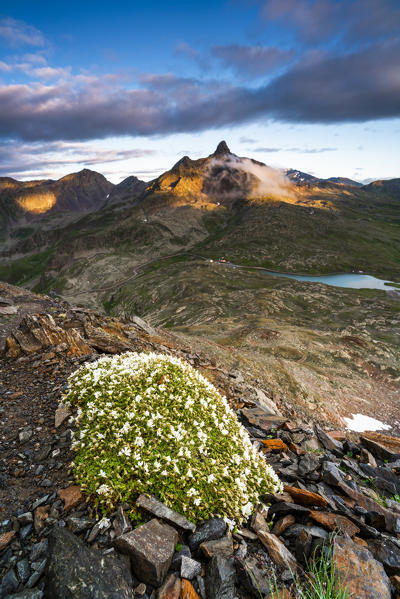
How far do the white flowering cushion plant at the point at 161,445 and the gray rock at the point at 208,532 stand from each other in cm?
18

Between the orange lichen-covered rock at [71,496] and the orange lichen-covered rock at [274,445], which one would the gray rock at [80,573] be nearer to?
the orange lichen-covered rock at [71,496]

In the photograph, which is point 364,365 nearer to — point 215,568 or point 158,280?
point 215,568

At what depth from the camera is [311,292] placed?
14275cm

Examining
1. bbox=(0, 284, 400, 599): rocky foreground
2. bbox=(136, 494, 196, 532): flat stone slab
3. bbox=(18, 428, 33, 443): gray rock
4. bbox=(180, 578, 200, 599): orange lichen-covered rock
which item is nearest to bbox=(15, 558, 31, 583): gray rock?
bbox=(0, 284, 400, 599): rocky foreground

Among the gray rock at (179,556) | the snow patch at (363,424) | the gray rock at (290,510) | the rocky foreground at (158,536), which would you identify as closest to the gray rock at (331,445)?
the rocky foreground at (158,536)

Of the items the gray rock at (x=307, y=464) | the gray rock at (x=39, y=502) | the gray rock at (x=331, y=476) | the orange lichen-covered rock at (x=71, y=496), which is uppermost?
the orange lichen-covered rock at (x=71, y=496)

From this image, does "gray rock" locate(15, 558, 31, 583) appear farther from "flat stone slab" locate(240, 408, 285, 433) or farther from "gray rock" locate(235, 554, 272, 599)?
"flat stone slab" locate(240, 408, 285, 433)

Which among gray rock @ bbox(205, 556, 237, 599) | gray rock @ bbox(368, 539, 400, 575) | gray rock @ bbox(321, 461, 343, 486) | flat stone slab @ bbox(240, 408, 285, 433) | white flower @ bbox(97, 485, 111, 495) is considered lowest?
flat stone slab @ bbox(240, 408, 285, 433)

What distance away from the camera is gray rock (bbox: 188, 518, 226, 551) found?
6.14 meters

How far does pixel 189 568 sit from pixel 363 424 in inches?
1362

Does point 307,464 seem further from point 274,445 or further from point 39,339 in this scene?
point 39,339

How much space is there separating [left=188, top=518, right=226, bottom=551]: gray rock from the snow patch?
2938cm

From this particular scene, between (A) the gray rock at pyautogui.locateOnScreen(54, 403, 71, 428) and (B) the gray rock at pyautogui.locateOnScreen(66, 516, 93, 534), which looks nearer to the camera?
(B) the gray rock at pyautogui.locateOnScreen(66, 516, 93, 534)

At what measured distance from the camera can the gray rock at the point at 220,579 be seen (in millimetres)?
5254
